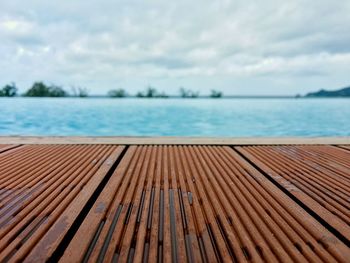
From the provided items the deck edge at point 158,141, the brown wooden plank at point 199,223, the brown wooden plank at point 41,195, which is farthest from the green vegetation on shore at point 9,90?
the brown wooden plank at point 199,223

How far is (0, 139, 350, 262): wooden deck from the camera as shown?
2.60ft

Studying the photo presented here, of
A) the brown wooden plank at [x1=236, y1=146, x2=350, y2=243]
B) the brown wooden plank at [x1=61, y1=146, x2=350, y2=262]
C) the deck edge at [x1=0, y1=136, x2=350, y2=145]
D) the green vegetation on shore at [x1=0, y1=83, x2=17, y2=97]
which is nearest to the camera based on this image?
the brown wooden plank at [x1=61, y1=146, x2=350, y2=262]

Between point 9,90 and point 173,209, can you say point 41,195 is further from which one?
point 9,90

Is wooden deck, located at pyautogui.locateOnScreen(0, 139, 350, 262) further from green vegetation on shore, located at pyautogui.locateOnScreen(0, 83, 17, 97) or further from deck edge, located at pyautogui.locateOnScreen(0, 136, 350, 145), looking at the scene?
green vegetation on shore, located at pyautogui.locateOnScreen(0, 83, 17, 97)

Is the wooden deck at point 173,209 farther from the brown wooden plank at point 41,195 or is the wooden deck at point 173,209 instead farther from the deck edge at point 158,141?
the deck edge at point 158,141

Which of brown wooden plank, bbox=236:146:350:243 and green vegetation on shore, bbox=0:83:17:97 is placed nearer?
brown wooden plank, bbox=236:146:350:243

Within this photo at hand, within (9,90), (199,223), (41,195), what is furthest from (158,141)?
(9,90)

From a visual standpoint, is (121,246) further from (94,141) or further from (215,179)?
(94,141)

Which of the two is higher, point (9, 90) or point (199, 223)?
point (9, 90)

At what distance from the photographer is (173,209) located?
3.60 ft

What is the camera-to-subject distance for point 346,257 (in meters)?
0.77

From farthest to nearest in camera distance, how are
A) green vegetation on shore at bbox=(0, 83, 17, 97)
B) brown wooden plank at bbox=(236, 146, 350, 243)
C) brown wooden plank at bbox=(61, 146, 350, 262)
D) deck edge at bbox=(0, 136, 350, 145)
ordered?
green vegetation on shore at bbox=(0, 83, 17, 97), deck edge at bbox=(0, 136, 350, 145), brown wooden plank at bbox=(236, 146, 350, 243), brown wooden plank at bbox=(61, 146, 350, 262)

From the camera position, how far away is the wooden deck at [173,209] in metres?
0.79

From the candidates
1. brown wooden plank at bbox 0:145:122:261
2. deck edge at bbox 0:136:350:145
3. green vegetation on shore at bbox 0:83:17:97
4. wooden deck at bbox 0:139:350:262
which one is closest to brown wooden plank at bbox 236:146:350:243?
wooden deck at bbox 0:139:350:262
